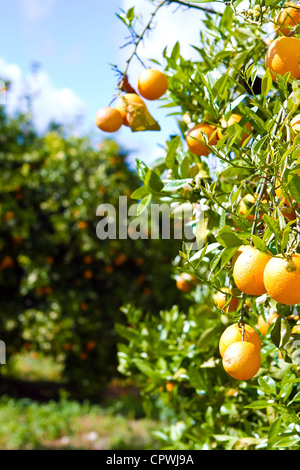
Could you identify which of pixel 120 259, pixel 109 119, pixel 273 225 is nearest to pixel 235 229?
pixel 273 225

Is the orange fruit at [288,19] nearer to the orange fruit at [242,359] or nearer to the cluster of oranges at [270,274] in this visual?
the cluster of oranges at [270,274]

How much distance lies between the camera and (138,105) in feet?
3.32

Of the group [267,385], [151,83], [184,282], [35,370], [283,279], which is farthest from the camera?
[35,370]

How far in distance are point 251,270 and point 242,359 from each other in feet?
0.45

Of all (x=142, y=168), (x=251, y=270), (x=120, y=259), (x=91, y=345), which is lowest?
(x=251, y=270)

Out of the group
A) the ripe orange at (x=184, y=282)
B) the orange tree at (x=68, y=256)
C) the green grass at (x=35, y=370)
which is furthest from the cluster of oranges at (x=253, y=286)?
the green grass at (x=35, y=370)

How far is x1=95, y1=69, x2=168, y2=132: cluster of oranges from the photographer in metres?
1.00

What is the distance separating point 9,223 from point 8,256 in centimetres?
31

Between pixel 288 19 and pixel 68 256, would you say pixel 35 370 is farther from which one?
pixel 288 19

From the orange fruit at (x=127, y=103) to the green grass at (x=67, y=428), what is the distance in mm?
3090

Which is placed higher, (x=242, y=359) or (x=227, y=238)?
(x=227, y=238)

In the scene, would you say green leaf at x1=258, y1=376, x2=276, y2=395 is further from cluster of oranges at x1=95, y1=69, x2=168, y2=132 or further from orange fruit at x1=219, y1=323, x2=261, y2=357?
cluster of oranges at x1=95, y1=69, x2=168, y2=132

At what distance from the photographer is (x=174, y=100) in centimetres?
112
